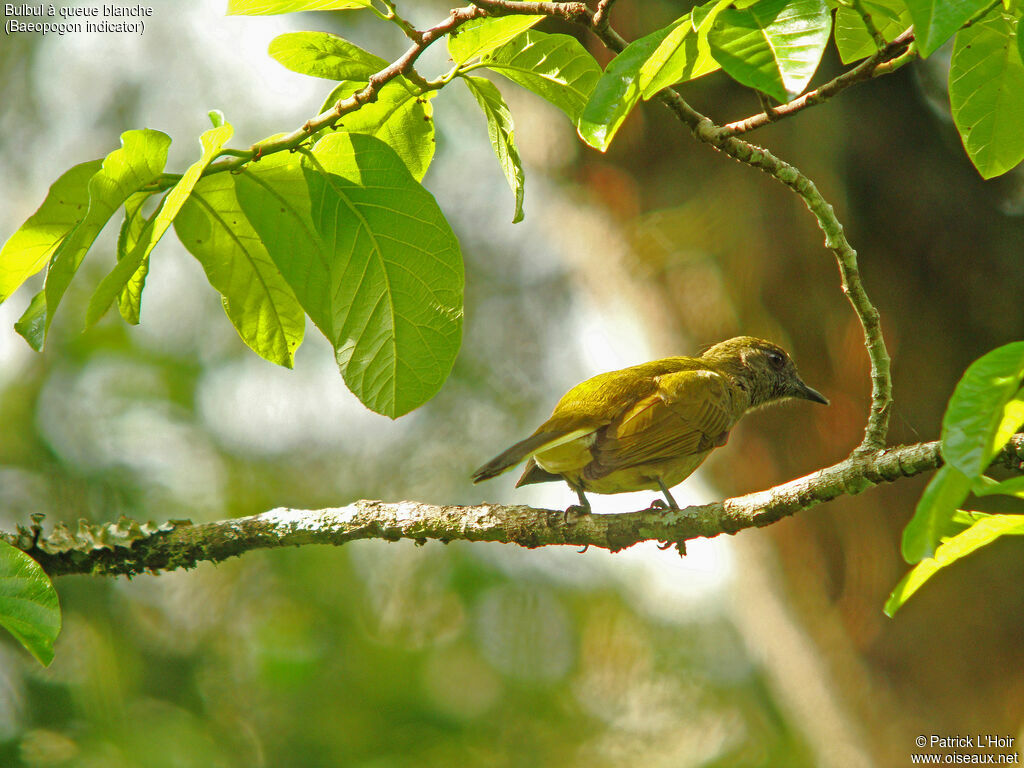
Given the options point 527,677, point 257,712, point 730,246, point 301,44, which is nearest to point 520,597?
point 527,677

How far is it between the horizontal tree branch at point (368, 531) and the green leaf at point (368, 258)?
1.92 ft

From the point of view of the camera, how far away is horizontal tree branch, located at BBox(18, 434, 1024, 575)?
232cm

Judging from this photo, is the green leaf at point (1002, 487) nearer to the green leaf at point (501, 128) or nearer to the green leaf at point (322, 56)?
the green leaf at point (501, 128)

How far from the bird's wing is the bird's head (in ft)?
1.90

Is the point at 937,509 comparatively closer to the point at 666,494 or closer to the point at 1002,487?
the point at 1002,487

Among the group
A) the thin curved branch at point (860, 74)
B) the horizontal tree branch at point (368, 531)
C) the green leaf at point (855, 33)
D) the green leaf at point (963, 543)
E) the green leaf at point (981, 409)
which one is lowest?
the green leaf at point (963, 543)

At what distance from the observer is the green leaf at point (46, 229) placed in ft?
5.66

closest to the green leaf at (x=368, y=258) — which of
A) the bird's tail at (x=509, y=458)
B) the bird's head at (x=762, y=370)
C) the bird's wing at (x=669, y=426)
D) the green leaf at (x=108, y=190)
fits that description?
the green leaf at (x=108, y=190)

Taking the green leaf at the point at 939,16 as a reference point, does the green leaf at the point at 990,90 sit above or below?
above

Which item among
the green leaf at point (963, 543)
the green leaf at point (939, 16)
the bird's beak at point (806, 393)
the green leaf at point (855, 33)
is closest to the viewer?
the green leaf at point (939, 16)

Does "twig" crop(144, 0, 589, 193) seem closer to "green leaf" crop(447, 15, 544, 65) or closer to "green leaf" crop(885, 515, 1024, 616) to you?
"green leaf" crop(447, 15, 544, 65)

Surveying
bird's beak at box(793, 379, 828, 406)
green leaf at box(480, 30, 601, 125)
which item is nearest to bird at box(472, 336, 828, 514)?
bird's beak at box(793, 379, 828, 406)

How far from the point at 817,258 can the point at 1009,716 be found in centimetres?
288

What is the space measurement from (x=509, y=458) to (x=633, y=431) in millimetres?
728
